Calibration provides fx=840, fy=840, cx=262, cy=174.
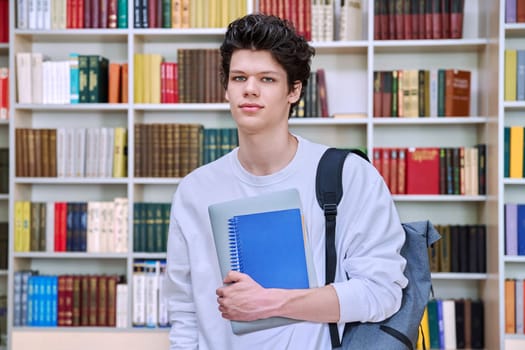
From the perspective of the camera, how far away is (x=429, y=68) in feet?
15.0

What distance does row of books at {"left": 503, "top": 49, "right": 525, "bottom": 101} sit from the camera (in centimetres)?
422

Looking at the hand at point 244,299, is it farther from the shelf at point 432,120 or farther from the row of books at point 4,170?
the row of books at point 4,170

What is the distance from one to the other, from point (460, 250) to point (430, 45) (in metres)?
1.07

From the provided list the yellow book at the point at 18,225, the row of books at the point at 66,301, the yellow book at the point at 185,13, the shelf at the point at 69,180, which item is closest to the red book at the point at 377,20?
the yellow book at the point at 185,13

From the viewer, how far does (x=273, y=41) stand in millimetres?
1563

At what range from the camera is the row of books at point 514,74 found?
4.22 metres

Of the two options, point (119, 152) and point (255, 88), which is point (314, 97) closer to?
point (119, 152)

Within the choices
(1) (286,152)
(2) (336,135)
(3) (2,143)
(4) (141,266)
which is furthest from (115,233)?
(1) (286,152)

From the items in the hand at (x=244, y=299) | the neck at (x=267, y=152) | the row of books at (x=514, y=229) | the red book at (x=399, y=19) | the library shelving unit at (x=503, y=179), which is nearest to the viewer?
the hand at (x=244, y=299)

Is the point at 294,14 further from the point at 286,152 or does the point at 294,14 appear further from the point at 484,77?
the point at 286,152

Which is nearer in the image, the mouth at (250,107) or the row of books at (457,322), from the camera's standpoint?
the mouth at (250,107)

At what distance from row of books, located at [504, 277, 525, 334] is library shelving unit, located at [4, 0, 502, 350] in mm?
76

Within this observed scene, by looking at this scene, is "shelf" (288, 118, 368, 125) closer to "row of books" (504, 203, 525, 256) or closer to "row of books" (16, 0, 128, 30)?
"row of books" (504, 203, 525, 256)

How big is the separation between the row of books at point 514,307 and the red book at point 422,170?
608 mm
